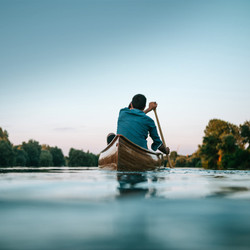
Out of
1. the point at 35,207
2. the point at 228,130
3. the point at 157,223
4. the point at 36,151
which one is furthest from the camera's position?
the point at 36,151

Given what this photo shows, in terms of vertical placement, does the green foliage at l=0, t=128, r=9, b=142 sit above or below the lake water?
above

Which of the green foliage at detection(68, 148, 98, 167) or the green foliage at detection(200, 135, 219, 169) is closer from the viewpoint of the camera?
the green foliage at detection(200, 135, 219, 169)

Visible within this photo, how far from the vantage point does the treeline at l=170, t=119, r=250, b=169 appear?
141 ft

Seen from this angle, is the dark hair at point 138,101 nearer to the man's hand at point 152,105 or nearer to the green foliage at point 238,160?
the man's hand at point 152,105

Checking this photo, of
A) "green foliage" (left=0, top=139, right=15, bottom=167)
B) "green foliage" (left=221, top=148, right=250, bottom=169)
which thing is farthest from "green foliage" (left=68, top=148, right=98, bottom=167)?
"green foliage" (left=221, top=148, right=250, bottom=169)

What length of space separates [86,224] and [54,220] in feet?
Result: 0.56

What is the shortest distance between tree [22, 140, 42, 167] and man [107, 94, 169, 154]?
246 ft

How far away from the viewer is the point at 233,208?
1629mm

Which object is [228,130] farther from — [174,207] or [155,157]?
[174,207]

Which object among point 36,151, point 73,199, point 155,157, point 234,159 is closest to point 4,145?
point 36,151

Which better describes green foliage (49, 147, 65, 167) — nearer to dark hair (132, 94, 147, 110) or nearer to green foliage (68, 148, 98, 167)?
green foliage (68, 148, 98, 167)

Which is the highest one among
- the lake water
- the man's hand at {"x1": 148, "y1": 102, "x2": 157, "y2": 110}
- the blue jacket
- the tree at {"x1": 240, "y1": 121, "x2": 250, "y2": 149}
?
the tree at {"x1": 240, "y1": 121, "x2": 250, "y2": 149}

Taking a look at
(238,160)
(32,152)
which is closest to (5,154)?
(32,152)

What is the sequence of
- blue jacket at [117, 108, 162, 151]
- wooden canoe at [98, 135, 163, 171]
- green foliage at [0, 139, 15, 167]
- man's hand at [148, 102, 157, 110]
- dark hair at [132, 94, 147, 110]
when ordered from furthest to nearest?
green foliage at [0, 139, 15, 167] → man's hand at [148, 102, 157, 110] → dark hair at [132, 94, 147, 110] → blue jacket at [117, 108, 162, 151] → wooden canoe at [98, 135, 163, 171]
